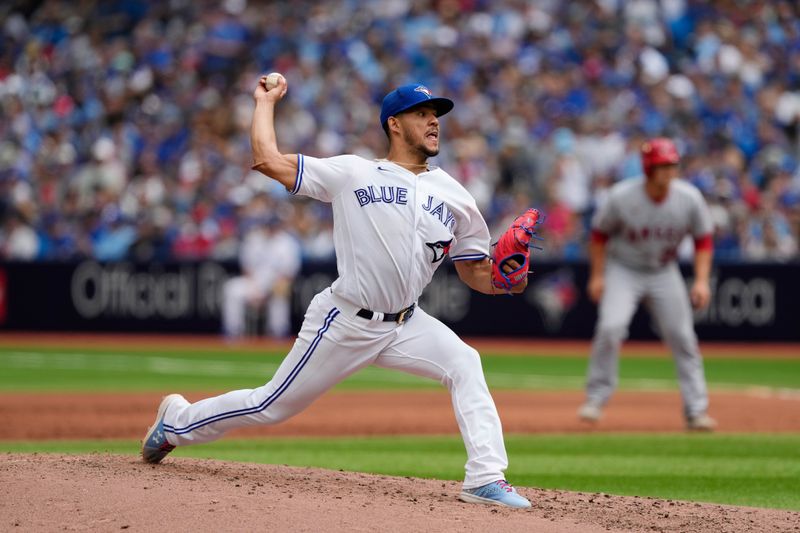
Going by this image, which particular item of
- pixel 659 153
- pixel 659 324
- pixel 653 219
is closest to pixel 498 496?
pixel 659 153

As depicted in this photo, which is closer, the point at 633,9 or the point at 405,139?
the point at 405,139

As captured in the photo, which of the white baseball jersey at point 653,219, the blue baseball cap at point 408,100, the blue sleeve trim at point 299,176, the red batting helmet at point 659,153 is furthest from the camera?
the white baseball jersey at point 653,219

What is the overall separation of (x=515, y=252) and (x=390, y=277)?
650mm

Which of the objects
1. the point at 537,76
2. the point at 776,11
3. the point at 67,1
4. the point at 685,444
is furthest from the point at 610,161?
the point at 67,1

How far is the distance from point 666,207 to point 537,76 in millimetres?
12345

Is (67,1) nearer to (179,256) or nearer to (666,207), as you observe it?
(179,256)

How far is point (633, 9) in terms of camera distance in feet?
76.3

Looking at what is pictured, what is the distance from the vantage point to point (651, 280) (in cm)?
1098

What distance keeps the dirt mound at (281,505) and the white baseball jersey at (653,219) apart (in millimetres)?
4512

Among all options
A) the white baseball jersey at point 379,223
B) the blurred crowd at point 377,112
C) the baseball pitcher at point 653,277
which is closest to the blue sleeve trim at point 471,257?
the white baseball jersey at point 379,223

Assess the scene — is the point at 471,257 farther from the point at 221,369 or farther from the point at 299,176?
the point at 221,369

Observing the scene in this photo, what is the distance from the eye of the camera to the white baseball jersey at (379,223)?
619cm

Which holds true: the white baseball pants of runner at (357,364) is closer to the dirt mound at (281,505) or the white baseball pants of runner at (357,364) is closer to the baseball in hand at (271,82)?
the dirt mound at (281,505)

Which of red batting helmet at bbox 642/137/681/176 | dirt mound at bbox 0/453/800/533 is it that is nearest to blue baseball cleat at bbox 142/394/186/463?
dirt mound at bbox 0/453/800/533
